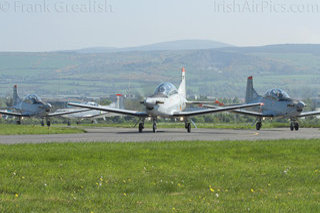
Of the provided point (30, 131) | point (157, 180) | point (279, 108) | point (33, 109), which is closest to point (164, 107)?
point (30, 131)

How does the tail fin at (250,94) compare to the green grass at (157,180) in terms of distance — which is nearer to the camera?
the green grass at (157,180)

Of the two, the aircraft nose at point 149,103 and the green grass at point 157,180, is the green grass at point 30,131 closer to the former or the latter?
the aircraft nose at point 149,103

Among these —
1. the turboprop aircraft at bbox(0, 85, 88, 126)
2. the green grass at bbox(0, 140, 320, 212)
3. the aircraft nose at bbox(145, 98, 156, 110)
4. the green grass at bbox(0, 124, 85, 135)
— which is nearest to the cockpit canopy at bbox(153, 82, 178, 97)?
the aircraft nose at bbox(145, 98, 156, 110)

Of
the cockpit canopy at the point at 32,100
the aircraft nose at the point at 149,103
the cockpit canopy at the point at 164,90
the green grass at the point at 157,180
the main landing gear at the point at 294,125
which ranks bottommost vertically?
the main landing gear at the point at 294,125

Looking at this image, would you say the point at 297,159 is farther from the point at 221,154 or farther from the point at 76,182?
the point at 76,182

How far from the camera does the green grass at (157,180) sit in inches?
400

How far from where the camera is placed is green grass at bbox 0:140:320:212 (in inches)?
400

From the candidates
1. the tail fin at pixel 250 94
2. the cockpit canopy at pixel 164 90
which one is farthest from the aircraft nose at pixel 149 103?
the tail fin at pixel 250 94

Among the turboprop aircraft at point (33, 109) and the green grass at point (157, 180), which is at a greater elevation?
the green grass at point (157, 180)

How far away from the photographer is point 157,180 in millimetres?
13094

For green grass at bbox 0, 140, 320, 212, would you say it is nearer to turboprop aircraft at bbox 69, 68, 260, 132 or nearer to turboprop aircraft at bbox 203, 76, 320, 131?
turboprop aircraft at bbox 69, 68, 260, 132

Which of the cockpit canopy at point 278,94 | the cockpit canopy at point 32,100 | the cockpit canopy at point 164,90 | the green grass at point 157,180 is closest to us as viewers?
the green grass at point 157,180

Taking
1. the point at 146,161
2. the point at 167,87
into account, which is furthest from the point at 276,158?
the point at 167,87

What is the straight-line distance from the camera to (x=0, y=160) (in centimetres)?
1616
